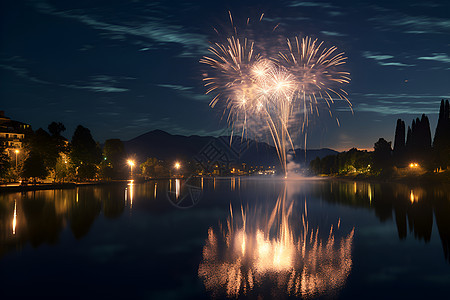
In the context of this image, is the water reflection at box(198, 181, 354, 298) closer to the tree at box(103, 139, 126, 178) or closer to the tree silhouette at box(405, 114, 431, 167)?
A: the tree silhouette at box(405, 114, 431, 167)

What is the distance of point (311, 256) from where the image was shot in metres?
13.8

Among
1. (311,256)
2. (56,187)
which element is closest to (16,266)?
(311,256)

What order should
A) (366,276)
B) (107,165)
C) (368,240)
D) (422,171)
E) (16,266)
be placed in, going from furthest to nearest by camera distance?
(107,165), (422,171), (368,240), (16,266), (366,276)

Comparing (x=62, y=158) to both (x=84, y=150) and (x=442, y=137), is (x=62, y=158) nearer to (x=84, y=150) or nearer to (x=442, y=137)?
(x=84, y=150)

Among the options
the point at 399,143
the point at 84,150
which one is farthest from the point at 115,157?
the point at 399,143

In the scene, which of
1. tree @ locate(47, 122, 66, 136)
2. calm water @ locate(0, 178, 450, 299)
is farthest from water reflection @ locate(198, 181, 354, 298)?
tree @ locate(47, 122, 66, 136)

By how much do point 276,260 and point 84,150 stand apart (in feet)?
271

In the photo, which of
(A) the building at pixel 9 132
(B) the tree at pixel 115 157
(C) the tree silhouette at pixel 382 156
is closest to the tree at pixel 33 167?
(B) the tree at pixel 115 157

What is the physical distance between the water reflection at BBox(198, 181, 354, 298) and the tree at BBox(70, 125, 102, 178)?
72520 millimetres

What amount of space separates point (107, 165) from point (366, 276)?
3849 inches

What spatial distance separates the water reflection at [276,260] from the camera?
10.1m

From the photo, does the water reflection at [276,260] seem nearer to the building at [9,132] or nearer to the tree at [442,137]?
the tree at [442,137]

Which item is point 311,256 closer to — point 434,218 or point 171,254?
point 171,254

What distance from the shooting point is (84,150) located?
86750mm
